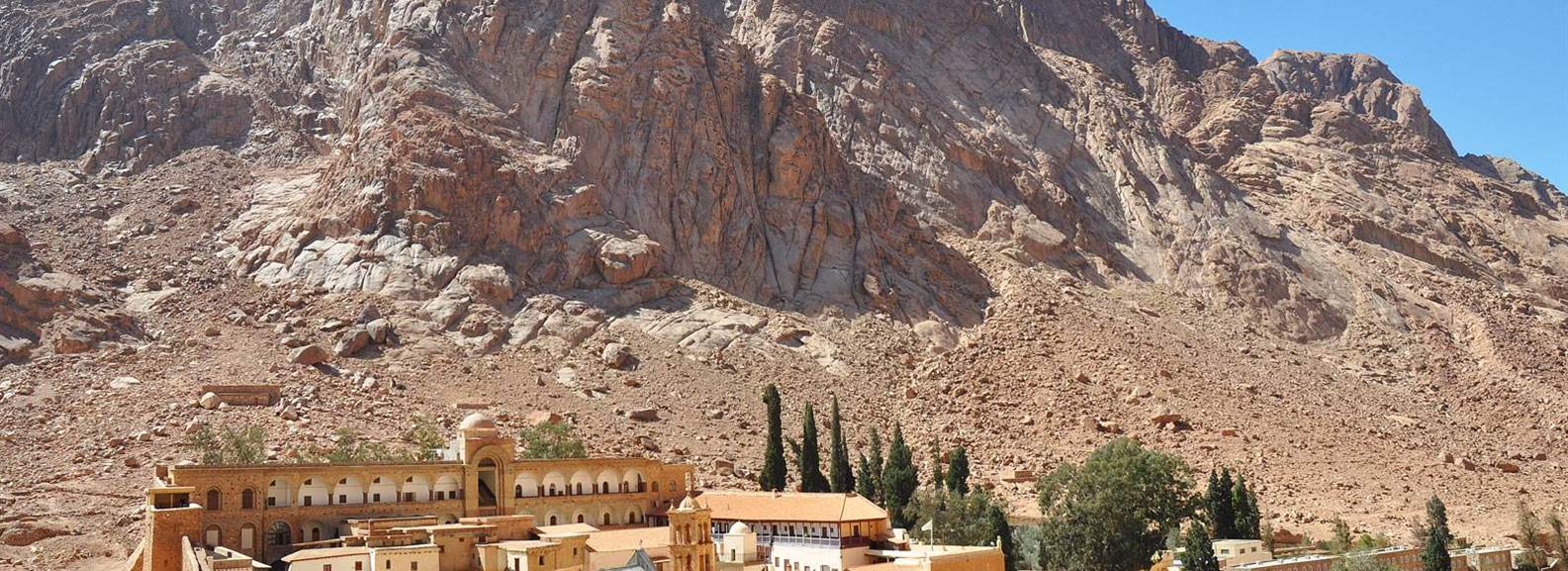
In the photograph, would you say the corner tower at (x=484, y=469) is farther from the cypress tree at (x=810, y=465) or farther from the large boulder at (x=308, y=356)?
the large boulder at (x=308, y=356)

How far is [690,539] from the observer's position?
42906mm

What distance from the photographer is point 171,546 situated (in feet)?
143

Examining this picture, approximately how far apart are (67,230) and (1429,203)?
85.7 m

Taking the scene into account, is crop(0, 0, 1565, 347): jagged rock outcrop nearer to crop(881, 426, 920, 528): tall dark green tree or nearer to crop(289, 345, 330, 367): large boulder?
crop(289, 345, 330, 367): large boulder

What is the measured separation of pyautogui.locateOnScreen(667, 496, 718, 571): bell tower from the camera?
140ft

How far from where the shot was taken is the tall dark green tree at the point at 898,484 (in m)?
57.3

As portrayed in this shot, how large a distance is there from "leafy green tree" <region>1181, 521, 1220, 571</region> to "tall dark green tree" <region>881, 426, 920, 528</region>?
34.5 feet

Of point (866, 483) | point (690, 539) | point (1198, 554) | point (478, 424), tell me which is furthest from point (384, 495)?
point (1198, 554)

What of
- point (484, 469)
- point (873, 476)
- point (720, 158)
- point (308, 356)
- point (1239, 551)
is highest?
point (720, 158)

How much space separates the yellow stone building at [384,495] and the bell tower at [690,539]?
34.1 ft

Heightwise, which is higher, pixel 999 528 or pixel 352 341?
pixel 352 341

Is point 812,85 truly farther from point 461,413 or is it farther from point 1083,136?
point 461,413

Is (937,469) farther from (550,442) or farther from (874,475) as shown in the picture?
(550,442)

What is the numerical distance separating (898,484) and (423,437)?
17.5 metres
